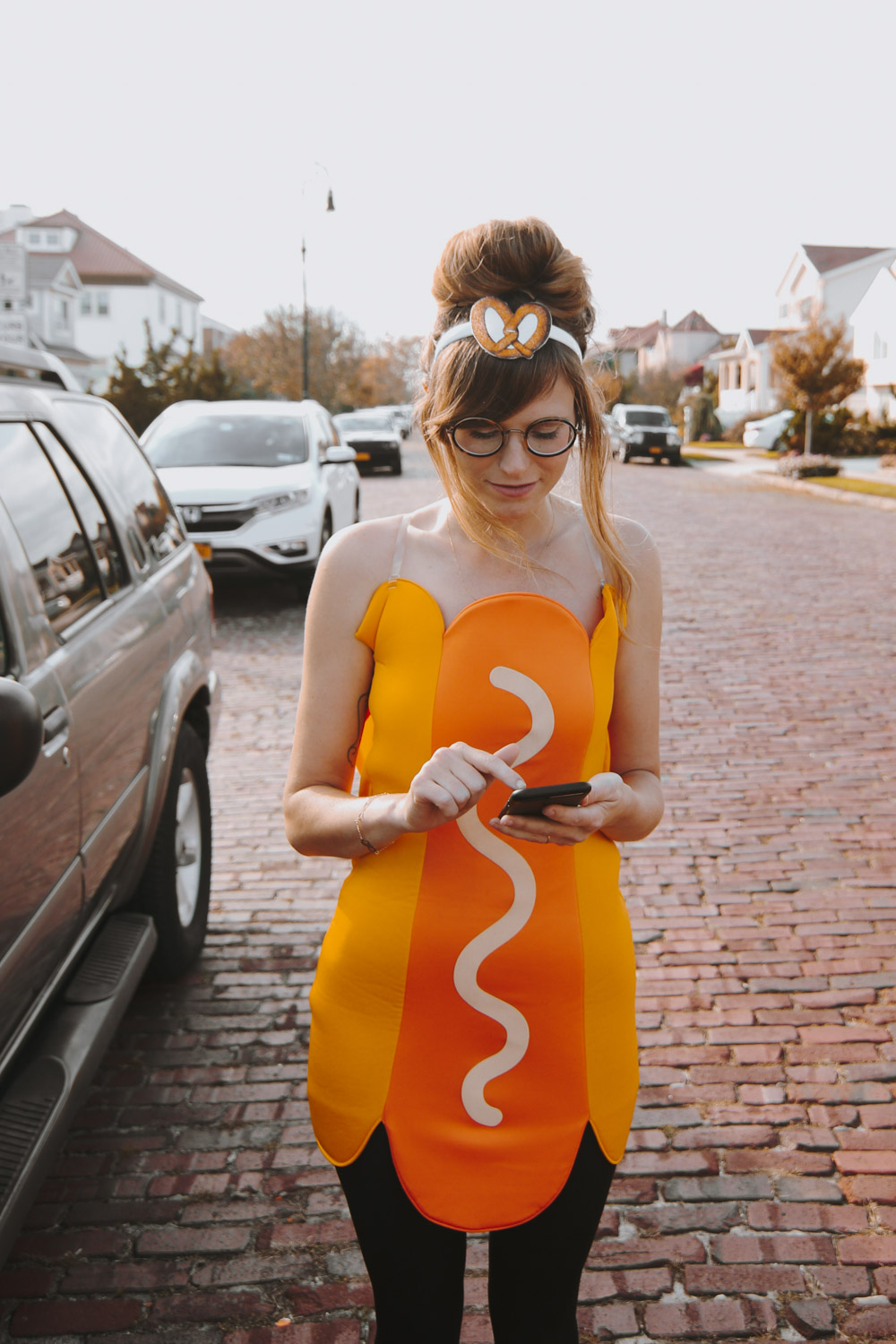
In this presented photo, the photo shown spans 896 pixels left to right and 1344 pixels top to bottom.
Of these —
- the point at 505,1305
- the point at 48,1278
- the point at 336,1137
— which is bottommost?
the point at 48,1278

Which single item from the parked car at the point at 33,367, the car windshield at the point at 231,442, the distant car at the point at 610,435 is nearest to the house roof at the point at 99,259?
the car windshield at the point at 231,442

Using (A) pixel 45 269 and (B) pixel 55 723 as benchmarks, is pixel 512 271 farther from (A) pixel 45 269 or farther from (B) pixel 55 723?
(A) pixel 45 269

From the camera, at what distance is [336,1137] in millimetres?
1761

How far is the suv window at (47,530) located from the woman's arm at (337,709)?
4.50 feet

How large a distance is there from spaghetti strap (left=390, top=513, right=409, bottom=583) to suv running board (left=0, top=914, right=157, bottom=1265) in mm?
1471

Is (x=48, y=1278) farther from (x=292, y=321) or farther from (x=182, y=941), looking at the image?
(x=292, y=321)

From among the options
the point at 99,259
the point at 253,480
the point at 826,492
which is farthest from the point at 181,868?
the point at 99,259

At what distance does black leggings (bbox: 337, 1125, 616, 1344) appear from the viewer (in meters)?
1.75

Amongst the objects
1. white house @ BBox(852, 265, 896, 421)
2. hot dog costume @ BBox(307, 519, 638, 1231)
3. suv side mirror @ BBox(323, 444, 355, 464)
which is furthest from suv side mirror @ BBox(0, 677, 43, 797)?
white house @ BBox(852, 265, 896, 421)

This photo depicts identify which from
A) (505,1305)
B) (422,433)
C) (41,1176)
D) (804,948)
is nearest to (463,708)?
(422,433)

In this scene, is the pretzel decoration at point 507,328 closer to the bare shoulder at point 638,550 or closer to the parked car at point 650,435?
the bare shoulder at point 638,550

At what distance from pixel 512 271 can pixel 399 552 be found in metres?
0.45

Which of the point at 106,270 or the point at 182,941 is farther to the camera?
the point at 106,270

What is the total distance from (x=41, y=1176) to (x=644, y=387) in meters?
66.1
